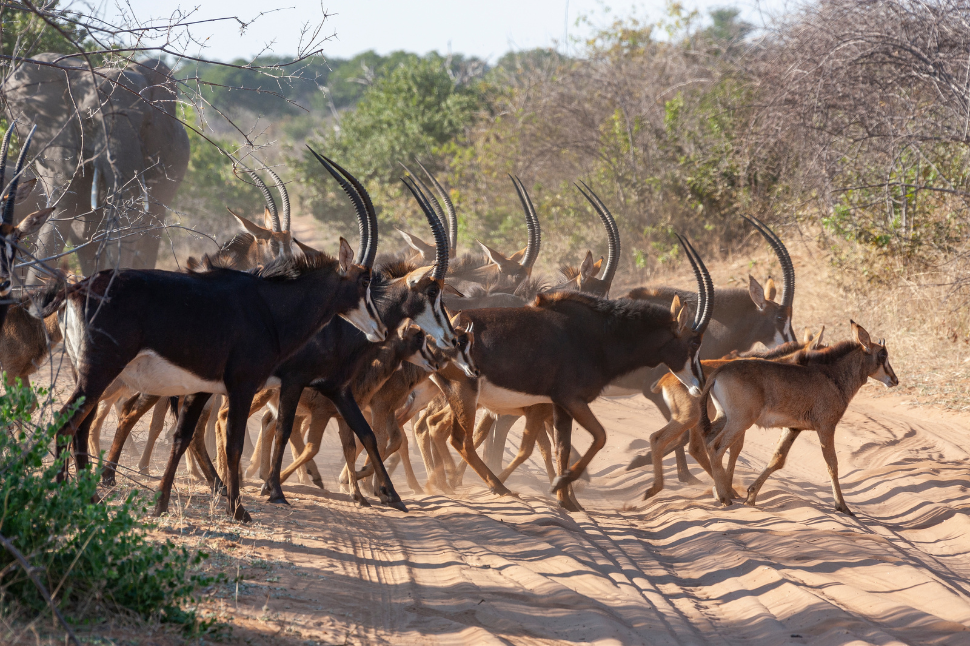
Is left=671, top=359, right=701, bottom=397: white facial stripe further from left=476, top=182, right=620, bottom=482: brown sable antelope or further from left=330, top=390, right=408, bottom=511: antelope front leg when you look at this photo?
left=330, top=390, right=408, bottom=511: antelope front leg

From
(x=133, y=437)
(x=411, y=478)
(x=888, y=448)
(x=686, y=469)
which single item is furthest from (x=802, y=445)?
(x=133, y=437)

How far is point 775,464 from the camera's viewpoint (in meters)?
8.15

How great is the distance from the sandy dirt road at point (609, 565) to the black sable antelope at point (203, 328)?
0.80 m

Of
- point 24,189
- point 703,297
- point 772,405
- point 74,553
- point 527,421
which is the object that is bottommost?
point 527,421

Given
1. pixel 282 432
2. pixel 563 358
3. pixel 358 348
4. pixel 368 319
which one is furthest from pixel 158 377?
pixel 563 358

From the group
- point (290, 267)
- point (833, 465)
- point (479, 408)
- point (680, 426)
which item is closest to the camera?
point (290, 267)

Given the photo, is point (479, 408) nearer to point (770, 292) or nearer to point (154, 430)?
point (154, 430)

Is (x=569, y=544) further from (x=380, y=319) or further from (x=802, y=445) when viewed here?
(x=802, y=445)

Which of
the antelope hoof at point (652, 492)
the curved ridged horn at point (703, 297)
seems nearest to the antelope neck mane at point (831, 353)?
the curved ridged horn at point (703, 297)

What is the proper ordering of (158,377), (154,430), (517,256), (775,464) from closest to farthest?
(158,377) → (775,464) → (154,430) → (517,256)

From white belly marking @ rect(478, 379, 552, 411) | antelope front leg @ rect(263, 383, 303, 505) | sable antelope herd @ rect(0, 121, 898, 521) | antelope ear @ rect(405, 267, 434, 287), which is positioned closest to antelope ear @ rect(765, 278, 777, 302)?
sable antelope herd @ rect(0, 121, 898, 521)

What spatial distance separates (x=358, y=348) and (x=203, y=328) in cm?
180

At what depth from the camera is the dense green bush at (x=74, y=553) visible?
3.79 meters

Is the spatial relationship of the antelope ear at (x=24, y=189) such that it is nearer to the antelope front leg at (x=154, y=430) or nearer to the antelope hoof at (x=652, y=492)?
the antelope front leg at (x=154, y=430)
